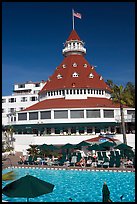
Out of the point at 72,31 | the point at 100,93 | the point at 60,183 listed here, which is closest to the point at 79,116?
the point at 100,93

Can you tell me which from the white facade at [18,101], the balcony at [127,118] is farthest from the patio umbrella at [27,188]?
the white facade at [18,101]

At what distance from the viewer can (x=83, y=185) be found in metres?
19.7

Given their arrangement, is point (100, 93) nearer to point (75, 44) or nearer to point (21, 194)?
point (75, 44)

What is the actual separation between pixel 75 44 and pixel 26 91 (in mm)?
21343

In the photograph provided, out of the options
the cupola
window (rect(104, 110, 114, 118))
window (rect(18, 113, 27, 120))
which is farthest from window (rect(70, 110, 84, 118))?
the cupola

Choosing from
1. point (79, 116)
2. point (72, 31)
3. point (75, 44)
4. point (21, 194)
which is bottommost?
point (21, 194)

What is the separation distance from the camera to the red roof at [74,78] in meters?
49.9

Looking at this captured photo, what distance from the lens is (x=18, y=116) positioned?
47625 mm

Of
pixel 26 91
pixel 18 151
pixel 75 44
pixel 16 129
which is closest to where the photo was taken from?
pixel 18 151

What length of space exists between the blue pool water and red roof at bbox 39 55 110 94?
86.5 ft

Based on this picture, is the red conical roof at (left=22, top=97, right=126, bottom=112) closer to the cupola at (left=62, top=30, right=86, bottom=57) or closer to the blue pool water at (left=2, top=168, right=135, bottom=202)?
the cupola at (left=62, top=30, right=86, bottom=57)

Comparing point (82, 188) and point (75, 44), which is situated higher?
point (75, 44)

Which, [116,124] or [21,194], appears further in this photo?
[116,124]

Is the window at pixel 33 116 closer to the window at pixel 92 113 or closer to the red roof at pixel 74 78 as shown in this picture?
the red roof at pixel 74 78
